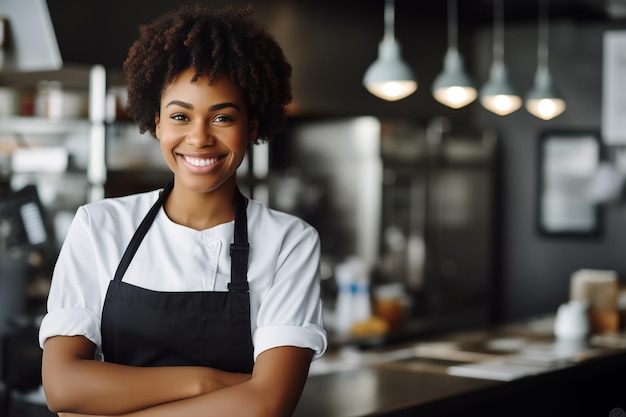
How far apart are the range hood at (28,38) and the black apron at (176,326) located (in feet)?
6.30

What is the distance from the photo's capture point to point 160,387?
1.84m

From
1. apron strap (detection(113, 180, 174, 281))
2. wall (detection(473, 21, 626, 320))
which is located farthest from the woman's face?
wall (detection(473, 21, 626, 320))

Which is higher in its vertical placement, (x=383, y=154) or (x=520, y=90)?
(x=520, y=90)

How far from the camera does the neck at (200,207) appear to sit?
78.6 inches

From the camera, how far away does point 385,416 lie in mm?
2574

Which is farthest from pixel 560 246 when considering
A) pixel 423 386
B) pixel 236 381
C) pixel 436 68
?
pixel 236 381

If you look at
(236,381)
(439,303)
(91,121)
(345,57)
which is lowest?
(439,303)

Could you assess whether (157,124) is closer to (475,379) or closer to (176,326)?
(176,326)

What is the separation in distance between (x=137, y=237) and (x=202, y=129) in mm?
280

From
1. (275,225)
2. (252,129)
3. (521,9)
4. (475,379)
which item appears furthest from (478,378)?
(521,9)

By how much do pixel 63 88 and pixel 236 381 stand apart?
2.51 metres

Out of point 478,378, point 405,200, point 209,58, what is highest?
point 209,58

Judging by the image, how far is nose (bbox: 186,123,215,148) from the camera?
73.7 inches

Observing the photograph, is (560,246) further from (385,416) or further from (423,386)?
(385,416)
